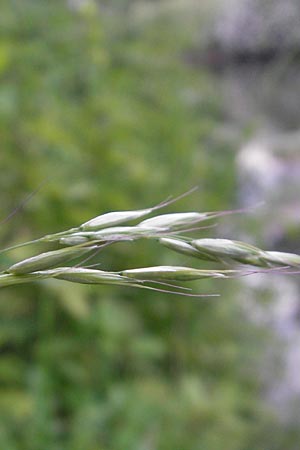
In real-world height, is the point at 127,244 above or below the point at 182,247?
above

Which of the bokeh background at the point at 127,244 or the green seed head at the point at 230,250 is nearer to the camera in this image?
the green seed head at the point at 230,250

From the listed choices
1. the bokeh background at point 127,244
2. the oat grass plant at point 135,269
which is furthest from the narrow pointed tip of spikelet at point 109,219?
the bokeh background at point 127,244

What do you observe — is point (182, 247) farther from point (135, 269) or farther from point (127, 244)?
point (127, 244)

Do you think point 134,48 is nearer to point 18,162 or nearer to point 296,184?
point 296,184

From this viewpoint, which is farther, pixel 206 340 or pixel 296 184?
pixel 296 184

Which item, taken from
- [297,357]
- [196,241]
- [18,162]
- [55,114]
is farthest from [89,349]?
[196,241]

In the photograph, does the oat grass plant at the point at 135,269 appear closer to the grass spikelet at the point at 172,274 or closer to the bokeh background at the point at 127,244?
the grass spikelet at the point at 172,274

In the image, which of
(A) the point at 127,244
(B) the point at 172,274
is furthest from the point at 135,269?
(A) the point at 127,244

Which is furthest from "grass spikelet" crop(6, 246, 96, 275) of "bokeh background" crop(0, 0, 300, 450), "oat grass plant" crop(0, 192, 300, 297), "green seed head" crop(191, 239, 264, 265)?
"bokeh background" crop(0, 0, 300, 450)
